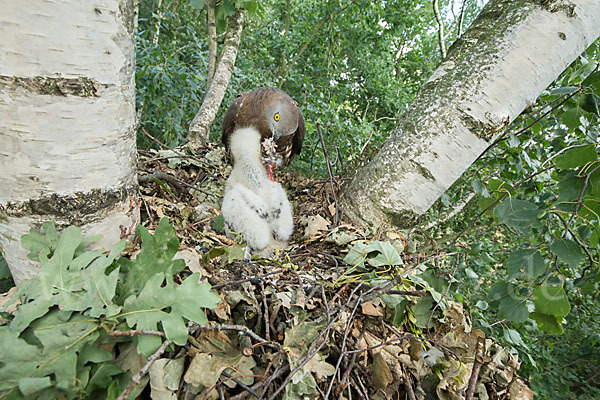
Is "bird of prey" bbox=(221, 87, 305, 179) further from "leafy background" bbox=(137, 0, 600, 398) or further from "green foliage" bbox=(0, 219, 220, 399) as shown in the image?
"green foliage" bbox=(0, 219, 220, 399)

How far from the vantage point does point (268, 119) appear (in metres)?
1.87

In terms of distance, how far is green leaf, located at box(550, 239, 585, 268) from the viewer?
991 millimetres

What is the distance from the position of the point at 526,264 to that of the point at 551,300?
13cm

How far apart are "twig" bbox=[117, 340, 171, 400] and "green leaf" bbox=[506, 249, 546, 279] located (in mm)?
1117

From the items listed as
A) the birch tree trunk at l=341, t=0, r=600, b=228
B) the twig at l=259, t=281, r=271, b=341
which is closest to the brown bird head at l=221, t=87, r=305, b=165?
the birch tree trunk at l=341, t=0, r=600, b=228

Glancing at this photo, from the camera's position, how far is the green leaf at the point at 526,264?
1071 millimetres

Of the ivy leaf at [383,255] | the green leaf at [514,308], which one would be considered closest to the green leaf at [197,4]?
the ivy leaf at [383,255]

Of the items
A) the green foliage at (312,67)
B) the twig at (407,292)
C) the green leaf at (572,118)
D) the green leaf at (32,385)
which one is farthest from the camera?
the green foliage at (312,67)

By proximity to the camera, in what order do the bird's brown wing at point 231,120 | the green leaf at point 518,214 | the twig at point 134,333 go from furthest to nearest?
the bird's brown wing at point 231,120 < the green leaf at point 518,214 < the twig at point 134,333

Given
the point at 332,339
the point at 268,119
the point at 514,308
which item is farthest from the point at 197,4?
the point at 514,308

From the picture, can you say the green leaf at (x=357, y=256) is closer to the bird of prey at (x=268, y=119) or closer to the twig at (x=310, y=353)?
the twig at (x=310, y=353)

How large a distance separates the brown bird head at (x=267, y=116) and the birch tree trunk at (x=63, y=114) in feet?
3.24

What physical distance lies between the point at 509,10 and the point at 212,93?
7.58ft

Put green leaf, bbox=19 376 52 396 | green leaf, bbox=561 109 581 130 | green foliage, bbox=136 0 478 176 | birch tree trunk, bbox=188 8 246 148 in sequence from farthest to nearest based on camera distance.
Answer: green foliage, bbox=136 0 478 176 < birch tree trunk, bbox=188 8 246 148 < green leaf, bbox=561 109 581 130 < green leaf, bbox=19 376 52 396
